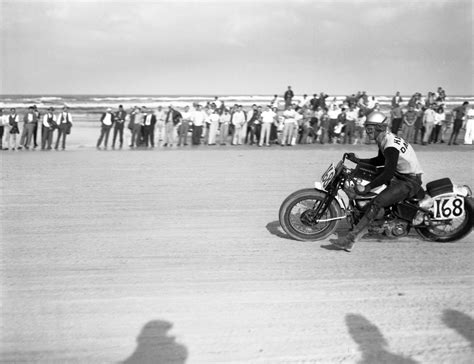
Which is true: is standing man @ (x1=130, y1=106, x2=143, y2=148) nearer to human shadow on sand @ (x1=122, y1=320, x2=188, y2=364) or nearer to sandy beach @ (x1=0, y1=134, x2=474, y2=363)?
sandy beach @ (x1=0, y1=134, x2=474, y2=363)

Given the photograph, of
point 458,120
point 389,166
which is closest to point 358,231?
point 389,166

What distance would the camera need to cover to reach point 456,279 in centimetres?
535

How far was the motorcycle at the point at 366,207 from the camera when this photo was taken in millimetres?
6281

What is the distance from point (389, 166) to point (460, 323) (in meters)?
2.15

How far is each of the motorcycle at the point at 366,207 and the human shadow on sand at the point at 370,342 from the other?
2.15m

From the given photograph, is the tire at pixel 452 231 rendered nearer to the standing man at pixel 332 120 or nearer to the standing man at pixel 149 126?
the standing man at pixel 149 126

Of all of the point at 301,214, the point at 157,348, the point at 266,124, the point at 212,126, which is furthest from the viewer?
the point at 212,126

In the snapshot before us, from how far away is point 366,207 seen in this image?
6.13 meters

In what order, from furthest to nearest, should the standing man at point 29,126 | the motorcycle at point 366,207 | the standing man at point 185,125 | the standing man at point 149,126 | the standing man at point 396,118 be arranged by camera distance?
the standing man at point 396,118
the standing man at point 185,125
the standing man at point 149,126
the standing man at point 29,126
the motorcycle at point 366,207

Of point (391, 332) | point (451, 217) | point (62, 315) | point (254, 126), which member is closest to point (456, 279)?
point (451, 217)

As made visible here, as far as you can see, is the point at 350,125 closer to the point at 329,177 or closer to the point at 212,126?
the point at 212,126

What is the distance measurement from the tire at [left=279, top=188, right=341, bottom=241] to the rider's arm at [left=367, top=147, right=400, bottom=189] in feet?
2.34

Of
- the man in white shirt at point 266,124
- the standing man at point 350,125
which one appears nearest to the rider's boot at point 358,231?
the man in white shirt at point 266,124

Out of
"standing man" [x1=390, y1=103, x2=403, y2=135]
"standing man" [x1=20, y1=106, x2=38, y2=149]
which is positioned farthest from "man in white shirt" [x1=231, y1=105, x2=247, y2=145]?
"standing man" [x1=20, y1=106, x2=38, y2=149]
